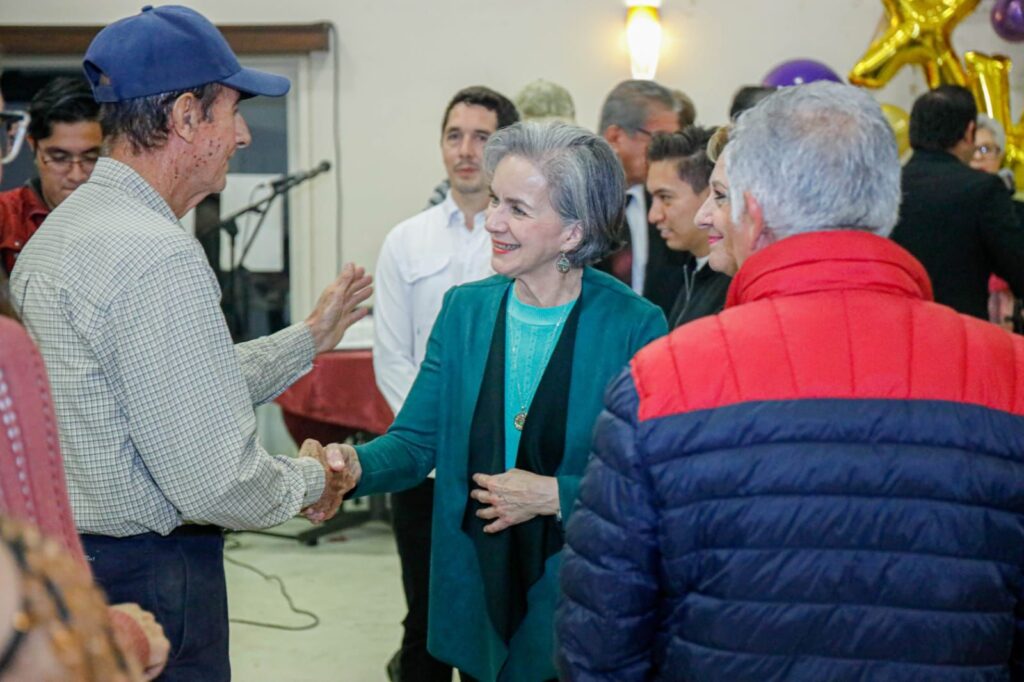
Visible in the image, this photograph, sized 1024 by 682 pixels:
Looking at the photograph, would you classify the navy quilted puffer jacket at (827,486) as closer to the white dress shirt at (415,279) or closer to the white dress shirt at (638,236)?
the white dress shirt at (415,279)

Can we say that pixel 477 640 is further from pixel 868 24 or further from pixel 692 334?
pixel 868 24

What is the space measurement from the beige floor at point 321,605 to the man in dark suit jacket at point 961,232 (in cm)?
234

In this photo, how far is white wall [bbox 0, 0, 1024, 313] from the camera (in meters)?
7.25

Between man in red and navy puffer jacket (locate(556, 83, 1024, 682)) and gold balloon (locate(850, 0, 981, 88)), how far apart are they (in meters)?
4.63

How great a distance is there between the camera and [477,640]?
234 cm

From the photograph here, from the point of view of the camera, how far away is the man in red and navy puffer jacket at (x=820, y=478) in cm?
152

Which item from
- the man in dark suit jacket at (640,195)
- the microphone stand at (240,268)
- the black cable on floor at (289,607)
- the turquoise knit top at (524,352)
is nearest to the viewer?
the turquoise knit top at (524,352)

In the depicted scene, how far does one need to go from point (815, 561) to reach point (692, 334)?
31cm

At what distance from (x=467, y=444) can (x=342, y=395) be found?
3.47m

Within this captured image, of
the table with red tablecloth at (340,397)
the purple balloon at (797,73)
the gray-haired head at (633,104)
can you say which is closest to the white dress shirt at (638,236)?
the gray-haired head at (633,104)

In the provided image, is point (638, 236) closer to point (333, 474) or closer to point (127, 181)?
point (333, 474)

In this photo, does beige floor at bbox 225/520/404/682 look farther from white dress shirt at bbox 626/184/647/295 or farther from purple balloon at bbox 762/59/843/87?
purple balloon at bbox 762/59/843/87

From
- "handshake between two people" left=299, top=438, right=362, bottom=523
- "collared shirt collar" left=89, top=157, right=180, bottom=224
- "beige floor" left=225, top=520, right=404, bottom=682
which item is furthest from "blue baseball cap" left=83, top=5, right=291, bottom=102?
"beige floor" left=225, top=520, right=404, bottom=682

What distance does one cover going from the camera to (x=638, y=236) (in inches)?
149
